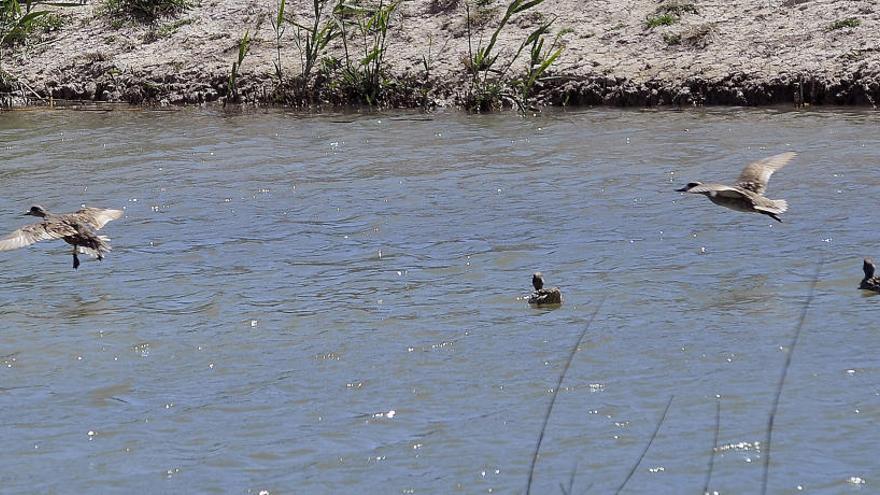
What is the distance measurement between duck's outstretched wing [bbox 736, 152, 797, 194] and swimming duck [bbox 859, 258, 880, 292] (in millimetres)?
1237

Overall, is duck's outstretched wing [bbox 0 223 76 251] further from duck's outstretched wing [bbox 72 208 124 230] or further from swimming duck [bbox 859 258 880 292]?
swimming duck [bbox 859 258 880 292]

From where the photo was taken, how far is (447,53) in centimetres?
1761

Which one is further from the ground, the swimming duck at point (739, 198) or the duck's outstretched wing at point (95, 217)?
the swimming duck at point (739, 198)

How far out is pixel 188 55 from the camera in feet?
62.1

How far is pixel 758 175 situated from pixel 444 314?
9.67 feet

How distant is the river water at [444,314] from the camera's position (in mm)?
6680

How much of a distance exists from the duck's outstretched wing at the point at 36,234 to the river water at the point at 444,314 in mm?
427

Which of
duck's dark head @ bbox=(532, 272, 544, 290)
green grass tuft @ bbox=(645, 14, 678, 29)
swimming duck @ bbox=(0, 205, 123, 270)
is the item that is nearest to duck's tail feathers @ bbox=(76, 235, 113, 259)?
swimming duck @ bbox=(0, 205, 123, 270)

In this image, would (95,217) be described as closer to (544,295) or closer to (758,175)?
(544,295)

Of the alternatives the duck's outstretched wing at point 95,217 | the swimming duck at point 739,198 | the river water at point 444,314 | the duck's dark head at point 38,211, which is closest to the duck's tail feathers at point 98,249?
the river water at point 444,314

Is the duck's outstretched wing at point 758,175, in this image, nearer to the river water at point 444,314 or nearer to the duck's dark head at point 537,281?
the river water at point 444,314

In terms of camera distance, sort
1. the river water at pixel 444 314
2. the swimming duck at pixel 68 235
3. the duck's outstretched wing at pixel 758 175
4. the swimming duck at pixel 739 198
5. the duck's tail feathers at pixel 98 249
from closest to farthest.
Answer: the river water at pixel 444 314, the swimming duck at pixel 68 235, the swimming duck at pixel 739 198, the duck's tail feathers at pixel 98 249, the duck's outstretched wing at pixel 758 175

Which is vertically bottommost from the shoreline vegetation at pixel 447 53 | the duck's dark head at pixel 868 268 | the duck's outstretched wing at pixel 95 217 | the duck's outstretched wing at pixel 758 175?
the duck's dark head at pixel 868 268

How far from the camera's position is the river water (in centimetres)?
668
